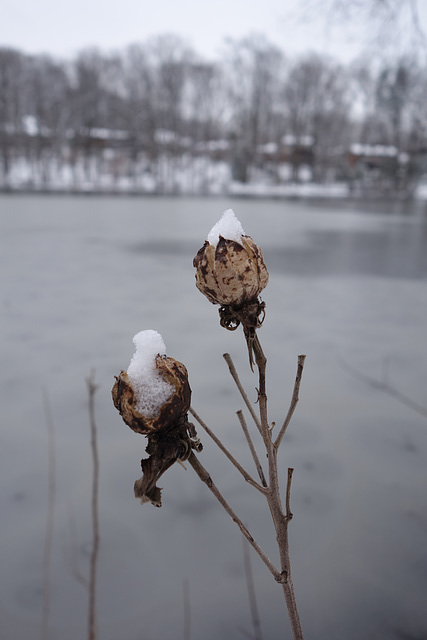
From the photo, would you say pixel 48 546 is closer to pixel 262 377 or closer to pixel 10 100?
pixel 262 377

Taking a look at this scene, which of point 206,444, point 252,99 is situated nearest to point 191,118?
point 252,99

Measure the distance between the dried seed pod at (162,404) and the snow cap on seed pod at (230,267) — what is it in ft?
0.22

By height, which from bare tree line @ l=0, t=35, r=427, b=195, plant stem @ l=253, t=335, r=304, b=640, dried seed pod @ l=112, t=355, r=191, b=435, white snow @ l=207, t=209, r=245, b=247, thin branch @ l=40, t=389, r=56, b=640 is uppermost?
bare tree line @ l=0, t=35, r=427, b=195

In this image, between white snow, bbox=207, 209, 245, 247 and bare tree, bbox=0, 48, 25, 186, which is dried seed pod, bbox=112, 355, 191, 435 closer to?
white snow, bbox=207, 209, 245, 247

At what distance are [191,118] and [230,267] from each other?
111 feet

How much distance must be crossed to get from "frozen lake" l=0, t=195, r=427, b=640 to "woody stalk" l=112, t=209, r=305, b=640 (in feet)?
3.56

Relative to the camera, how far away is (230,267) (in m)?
0.36

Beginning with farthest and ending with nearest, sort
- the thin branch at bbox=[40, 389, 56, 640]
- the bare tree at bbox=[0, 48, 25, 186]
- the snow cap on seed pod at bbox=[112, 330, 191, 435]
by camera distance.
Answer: the bare tree at bbox=[0, 48, 25, 186] < the thin branch at bbox=[40, 389, 56, 640] < the snow cap on seed pod at bbox=[112, 330, 191, 435]

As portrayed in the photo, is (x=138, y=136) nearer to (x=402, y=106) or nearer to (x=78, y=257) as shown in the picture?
(x=402, y=106)

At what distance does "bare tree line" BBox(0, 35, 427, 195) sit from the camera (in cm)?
2705

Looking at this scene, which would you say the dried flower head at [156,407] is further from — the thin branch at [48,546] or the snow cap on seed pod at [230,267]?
the thin branch at [48,546]

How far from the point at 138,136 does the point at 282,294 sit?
98.5ft

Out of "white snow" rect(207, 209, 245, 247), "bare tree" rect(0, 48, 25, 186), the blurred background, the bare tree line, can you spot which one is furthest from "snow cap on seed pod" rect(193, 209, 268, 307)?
"bare tree" rect(0, 48, 25, 186)

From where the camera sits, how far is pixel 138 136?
102 ft
